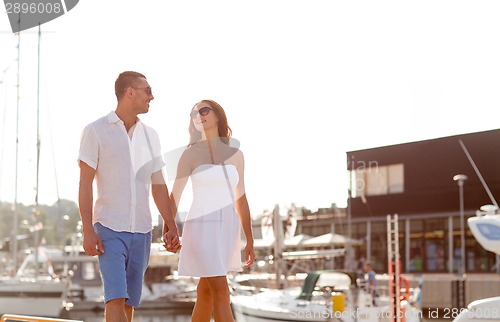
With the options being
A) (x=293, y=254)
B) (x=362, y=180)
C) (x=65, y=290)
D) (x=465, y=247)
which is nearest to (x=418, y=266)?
(x=465, y=247)

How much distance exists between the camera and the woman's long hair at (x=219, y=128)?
4094 mm

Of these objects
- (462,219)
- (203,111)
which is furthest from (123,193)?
(462,219)

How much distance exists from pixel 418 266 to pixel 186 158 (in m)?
31.7

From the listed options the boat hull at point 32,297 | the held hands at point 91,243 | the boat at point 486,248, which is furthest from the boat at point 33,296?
the held hands at point 91,243

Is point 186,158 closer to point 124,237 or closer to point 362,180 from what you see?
point 124,237

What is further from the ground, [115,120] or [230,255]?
[115,120]

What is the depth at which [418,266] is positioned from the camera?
1366 inches

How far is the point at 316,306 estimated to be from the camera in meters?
16.7

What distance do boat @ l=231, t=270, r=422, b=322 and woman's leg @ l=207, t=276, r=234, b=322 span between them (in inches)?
436

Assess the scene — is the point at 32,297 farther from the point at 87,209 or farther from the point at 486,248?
the point at 87,209

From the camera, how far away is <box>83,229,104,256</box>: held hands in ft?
11.5

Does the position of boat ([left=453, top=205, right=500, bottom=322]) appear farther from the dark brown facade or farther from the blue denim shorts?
the dark brown facade

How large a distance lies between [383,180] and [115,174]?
104ft

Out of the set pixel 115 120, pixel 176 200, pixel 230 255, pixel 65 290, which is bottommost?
pixel 65 290
